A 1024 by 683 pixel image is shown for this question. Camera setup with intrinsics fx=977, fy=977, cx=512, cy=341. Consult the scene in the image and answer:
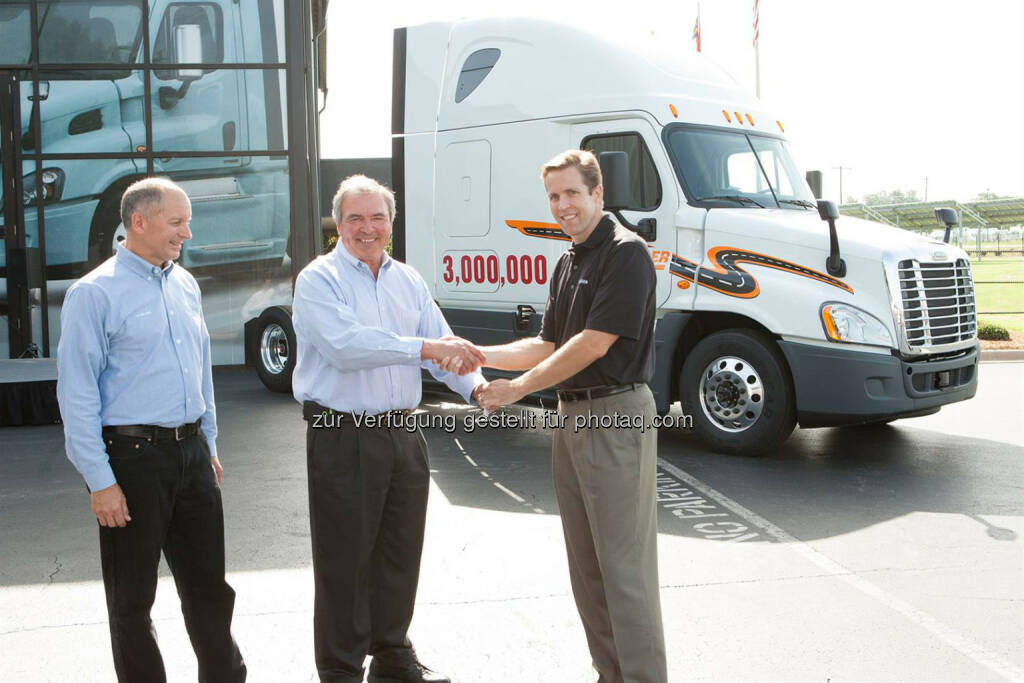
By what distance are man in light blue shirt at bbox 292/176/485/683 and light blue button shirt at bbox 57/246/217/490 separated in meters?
0.46

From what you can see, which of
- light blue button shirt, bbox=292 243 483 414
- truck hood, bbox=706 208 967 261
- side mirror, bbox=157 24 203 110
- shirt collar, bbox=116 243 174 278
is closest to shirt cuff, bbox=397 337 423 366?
light blue button shirt, bbox=292 243 483 414

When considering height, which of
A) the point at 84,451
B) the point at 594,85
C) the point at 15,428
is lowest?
the point at 15,428

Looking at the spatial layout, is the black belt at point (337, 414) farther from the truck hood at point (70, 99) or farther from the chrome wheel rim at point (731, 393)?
the truck hood at point (70, 99)

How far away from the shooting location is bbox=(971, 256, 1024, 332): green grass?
1919 cm

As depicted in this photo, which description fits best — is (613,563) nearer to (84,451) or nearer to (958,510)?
(84,451)

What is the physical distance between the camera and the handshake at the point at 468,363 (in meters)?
3.66

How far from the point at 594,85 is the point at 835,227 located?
235cm

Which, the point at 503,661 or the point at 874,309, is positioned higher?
the point at 874,309

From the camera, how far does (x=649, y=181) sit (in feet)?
26.1

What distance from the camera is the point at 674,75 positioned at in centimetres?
827

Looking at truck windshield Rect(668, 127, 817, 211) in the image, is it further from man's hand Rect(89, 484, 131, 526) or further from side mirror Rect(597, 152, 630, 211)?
man's hand Rect(89, 484, 131, 526)

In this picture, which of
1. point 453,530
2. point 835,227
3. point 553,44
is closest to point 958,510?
point 835,227

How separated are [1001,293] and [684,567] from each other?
78.7 ft

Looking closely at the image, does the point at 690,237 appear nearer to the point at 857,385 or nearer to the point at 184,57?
the point at 857,385
